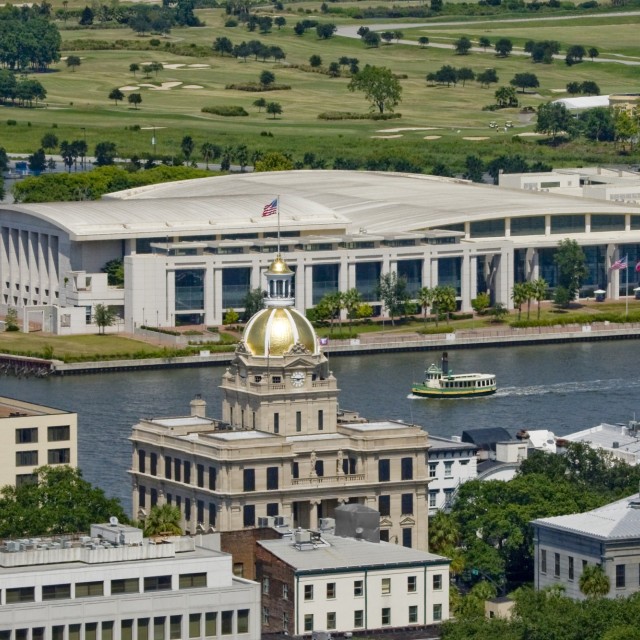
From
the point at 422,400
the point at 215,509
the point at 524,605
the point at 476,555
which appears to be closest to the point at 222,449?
the point at 215,509

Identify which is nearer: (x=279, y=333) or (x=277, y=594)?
(x=277, y=594)

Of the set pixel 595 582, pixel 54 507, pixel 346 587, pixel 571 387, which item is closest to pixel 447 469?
pixel 54 507

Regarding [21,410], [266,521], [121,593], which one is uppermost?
[121,593]

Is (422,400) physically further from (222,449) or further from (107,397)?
(222,449)

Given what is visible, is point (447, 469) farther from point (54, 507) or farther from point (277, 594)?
point (277, 594)

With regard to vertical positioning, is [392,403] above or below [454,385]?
above

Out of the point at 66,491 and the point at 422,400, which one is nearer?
the point at 66,491

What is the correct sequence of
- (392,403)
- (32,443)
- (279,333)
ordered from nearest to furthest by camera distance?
(32,443), (279,333), (392,403)

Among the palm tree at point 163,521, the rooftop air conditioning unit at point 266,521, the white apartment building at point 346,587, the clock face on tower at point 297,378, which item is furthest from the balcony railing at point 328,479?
the white apartment building at point 346,587
